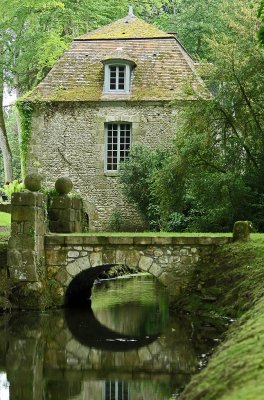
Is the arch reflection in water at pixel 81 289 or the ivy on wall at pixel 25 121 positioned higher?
the ivy on wall at pixel 25 121

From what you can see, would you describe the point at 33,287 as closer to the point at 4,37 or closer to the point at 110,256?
the point at 110,256

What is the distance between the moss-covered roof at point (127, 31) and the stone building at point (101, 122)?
1498 mm

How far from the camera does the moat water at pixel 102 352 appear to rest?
992cm

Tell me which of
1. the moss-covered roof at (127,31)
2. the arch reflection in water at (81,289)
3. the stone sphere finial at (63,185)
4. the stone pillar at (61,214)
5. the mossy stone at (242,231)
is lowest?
the arch reflection in water at (81,289)

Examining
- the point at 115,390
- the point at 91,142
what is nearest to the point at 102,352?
the point at 115,390

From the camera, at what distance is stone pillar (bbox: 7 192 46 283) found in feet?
50.9

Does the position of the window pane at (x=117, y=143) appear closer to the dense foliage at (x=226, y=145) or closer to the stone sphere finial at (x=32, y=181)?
the dense foliage at (x=226, y=145)

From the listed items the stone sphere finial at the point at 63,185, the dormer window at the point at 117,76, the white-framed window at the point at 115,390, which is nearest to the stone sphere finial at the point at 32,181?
the stone sphere finial at the point at 63,185

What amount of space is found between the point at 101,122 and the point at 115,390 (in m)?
17.5

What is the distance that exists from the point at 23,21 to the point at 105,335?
68.5 ft

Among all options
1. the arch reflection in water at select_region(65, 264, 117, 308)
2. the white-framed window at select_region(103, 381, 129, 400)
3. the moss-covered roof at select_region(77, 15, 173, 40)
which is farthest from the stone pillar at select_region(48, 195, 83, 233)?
the moss-covered roof at select_region(77, 15, 173, 40)

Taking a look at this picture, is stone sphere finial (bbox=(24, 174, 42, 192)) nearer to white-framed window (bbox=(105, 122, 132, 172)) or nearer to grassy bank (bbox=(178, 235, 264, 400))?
grassy bank (bbox=(178, 235, 264, 400))

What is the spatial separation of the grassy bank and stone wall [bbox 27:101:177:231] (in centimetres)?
1147

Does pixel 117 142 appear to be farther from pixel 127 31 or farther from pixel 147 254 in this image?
pixel 147 254
